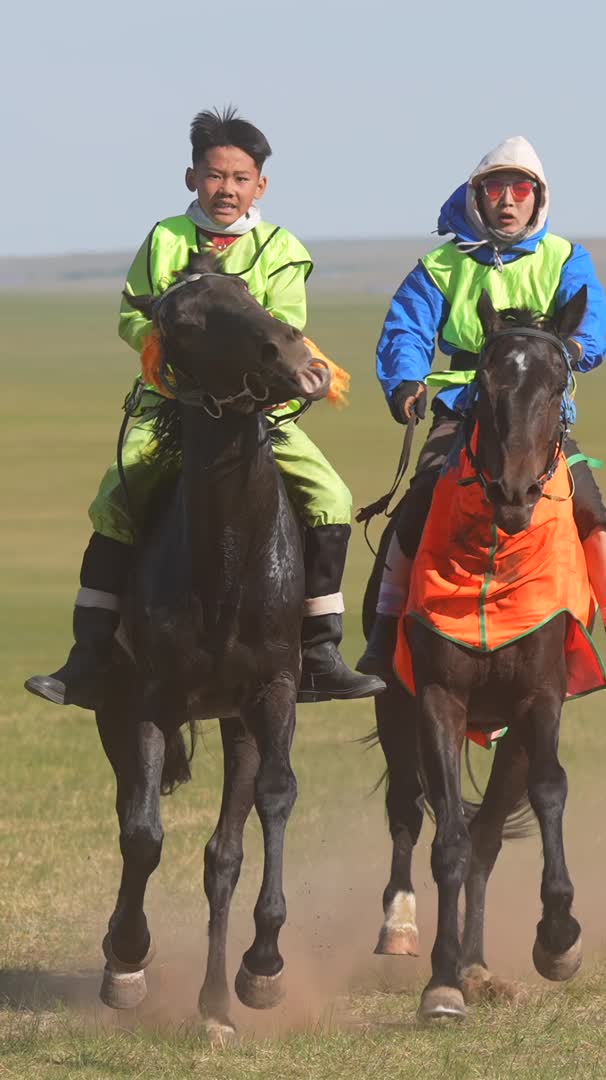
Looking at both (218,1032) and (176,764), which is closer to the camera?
(218,1032)

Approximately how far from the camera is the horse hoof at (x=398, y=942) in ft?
30.2

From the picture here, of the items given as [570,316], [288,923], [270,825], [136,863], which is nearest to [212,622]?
[270,825]

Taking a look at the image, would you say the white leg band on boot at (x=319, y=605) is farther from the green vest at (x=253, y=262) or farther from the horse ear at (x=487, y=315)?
the horse ear at (x=487, y=315)

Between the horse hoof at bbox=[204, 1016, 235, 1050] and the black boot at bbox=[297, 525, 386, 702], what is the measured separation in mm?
1336

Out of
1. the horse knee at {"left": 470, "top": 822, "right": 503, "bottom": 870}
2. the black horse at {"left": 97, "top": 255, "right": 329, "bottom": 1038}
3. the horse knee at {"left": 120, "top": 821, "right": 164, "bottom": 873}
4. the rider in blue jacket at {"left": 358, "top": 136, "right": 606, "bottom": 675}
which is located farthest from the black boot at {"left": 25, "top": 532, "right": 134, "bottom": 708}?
the horse knee at {"left": 470, "top": 822, "right": 503, "bottom": 870}

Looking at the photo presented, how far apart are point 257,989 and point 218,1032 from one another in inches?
9.9

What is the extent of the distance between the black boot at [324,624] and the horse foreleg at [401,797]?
1120 millimetres

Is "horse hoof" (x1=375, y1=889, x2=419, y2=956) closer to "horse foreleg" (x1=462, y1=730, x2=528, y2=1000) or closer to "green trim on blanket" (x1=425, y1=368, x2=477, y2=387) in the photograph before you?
"horse foreleg" (x1=462, y1=730, x2=528, y2=1000)

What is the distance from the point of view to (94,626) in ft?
27.5

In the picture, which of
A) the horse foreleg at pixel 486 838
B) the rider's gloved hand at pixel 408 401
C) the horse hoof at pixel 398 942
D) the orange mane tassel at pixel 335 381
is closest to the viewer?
the orange mane tassel at pixel 335 381

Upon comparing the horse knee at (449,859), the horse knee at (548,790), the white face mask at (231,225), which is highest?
the white face mask at (231,225)

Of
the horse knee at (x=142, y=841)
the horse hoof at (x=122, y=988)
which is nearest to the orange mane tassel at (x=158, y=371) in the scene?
the horse knee at (x=142, y=841)

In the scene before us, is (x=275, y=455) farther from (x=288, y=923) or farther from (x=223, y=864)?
(x=288, y=923)

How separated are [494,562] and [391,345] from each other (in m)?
1.38
